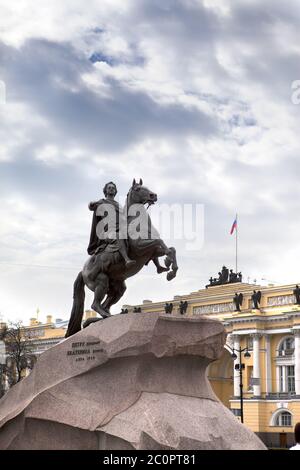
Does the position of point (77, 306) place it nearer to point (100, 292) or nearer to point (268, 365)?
point (100, 292)

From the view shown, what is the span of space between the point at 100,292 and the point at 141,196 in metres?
1.67

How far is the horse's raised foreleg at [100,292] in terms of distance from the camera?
12.3 meters

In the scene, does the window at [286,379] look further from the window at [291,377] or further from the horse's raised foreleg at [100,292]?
the horse's raised foreleg at [100,292]

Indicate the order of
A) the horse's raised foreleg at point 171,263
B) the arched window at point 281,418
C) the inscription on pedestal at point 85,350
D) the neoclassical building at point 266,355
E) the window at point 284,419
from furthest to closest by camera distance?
1. the neoclassical building at point 266,355
2. the arched window at point 281,418
3. the window at point 284,419
4. the horse's raised foreleg at point 171,263
5. the inscription on pedestal at point 85,350

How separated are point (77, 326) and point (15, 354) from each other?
113ft

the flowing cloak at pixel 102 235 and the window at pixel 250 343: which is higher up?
the window at pixel 250 343

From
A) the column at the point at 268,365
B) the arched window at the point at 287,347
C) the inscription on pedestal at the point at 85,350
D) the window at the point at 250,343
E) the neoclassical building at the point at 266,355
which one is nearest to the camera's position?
the inscription on pedestal at the point at 85,350

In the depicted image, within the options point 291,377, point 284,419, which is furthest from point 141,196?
point 291,377

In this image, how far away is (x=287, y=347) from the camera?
55531mm

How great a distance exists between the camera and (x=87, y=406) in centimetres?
1077

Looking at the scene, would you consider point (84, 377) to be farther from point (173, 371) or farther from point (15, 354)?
point (15, 354)

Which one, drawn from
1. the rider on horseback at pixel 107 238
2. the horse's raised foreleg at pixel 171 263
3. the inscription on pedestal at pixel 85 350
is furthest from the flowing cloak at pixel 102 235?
the inscription on pedestal at pixel 85 350
